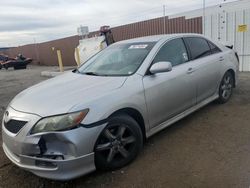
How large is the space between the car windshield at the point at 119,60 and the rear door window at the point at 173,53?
0.19 meters

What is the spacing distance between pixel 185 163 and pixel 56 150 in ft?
5.15

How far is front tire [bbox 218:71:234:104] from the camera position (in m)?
5.18

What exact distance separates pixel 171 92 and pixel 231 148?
1107 millimetres

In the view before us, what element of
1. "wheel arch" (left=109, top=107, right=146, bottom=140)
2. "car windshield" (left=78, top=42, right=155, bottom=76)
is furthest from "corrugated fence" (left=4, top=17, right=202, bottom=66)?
"wheel arch" (left=109, top=107, right=146, bottom=140)

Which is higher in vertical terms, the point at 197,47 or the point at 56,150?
the point at 197,47

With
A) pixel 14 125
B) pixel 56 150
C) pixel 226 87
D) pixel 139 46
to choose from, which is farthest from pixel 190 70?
pixel 14 125

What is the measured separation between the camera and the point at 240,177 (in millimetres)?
2834

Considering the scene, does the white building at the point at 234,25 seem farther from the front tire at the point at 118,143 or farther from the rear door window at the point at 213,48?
the front tire at the point at 118,143

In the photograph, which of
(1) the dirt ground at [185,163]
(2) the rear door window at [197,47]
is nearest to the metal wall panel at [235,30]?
(2) the rear door window at [197,47]

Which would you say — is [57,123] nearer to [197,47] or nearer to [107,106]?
[107,106]

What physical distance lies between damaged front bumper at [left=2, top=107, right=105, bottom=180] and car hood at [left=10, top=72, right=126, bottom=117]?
0.18 meters

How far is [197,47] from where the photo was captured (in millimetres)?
4676

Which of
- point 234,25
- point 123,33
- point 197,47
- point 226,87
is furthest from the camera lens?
point 123,33

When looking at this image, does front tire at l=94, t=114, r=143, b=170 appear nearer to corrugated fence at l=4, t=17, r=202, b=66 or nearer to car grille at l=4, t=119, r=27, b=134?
car grille at l=4, t=119, r=27, b=134
